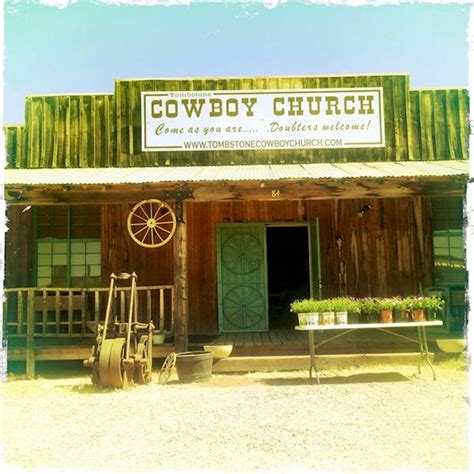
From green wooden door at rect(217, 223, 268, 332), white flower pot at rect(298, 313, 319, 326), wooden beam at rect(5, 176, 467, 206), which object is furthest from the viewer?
green wooden door at rect(217, 223, 268, 332)

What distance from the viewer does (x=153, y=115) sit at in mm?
11680

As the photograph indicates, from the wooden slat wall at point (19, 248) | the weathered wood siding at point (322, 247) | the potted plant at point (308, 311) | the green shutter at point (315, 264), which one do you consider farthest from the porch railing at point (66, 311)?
the green shutter at point (315, 264)

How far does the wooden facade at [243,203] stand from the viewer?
37.1 feet

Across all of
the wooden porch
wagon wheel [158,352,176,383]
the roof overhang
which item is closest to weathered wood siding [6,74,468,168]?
the roof overhang

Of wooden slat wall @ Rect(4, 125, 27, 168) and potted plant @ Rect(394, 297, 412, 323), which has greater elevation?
wooden slat wall @ Rect(4, 125, 27, 168)

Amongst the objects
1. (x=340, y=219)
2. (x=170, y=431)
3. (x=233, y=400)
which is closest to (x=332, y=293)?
(x=340, y=219)

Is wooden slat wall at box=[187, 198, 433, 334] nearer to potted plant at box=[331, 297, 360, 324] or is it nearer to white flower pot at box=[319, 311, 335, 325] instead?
potted plant at box=[331, 297, 360, 324]

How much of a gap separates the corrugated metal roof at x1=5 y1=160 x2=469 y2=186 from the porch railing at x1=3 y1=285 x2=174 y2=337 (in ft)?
6.33

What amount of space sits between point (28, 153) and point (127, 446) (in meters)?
8.49

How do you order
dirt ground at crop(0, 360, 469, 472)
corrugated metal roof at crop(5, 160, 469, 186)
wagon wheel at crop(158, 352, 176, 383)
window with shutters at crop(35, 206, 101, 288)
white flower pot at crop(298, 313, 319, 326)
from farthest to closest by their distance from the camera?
window with shutters at crop(35, 206, 101, 288)
corrugated metal roof at crop(5, 160, 469, 186)
wagon wheel at crop(158, 352, 176, 383)
white flower pot at crop(298, 313, 319, 326)
dirt ground at crop(0, 360, 469, 472)

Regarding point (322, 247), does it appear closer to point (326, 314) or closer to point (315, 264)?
point (315, 264)

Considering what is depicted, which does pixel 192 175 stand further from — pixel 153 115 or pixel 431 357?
pixel 431 357

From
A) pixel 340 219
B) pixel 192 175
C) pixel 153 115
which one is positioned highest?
pixel 153 115

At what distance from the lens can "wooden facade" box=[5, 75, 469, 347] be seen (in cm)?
1131
